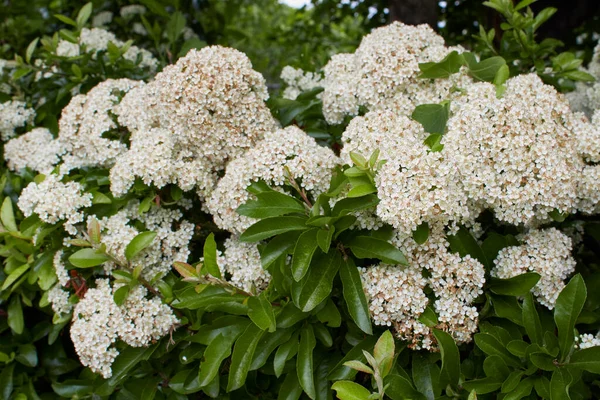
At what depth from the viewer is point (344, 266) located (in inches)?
77.7

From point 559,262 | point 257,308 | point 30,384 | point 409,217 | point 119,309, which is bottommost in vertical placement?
point 30,384

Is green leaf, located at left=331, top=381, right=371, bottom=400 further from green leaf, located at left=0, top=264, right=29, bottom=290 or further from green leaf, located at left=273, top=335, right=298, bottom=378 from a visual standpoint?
green leaf, located at left=0, top=264, right=29, bottom=290

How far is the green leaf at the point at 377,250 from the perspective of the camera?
1.87 metres

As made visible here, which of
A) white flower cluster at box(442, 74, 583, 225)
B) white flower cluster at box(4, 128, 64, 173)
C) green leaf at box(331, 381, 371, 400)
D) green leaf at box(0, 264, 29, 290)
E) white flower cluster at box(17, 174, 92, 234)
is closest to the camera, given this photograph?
green leaf at box(331, 381, 371, 400)

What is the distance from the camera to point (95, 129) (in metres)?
2.63

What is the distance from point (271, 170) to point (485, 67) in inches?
39.8

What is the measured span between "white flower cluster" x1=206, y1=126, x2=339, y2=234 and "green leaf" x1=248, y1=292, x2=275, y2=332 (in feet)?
1.14

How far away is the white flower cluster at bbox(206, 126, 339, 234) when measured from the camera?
2.16m

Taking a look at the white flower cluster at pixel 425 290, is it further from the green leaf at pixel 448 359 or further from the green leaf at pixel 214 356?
the green leaf at pixel 214 356

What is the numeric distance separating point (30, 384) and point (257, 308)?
1.46 m

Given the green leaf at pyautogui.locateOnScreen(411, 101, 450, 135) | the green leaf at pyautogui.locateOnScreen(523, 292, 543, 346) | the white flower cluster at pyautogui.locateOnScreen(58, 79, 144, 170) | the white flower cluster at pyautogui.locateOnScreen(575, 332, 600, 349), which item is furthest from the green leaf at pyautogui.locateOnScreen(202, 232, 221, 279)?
the white flower cluster at pyautogui.locateOnScreen(575, 332, 600, 349)

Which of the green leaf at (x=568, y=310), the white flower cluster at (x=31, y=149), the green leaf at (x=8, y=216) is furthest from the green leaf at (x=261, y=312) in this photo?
the white flower cluster at (x=31, y=149)

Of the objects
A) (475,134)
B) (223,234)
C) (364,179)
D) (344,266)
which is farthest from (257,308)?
(475,134)

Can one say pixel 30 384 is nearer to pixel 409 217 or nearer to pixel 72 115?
pixel 72 115
